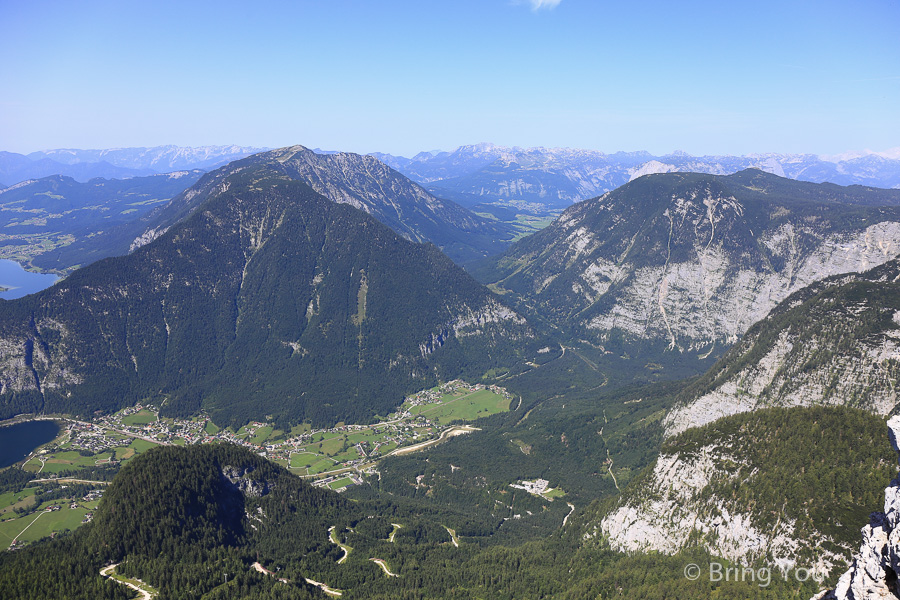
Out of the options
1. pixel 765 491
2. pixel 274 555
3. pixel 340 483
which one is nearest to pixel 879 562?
pixel 765 491

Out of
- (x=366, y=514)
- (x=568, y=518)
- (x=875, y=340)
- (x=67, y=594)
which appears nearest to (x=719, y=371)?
(x=875, y=340)

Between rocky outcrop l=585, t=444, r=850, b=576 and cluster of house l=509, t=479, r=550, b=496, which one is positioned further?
cluster of house l=509, t=479, r=550, b=496

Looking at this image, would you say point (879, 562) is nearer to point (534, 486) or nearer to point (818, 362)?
point (818, 362)

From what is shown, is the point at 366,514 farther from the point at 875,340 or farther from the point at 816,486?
the point at 875,340

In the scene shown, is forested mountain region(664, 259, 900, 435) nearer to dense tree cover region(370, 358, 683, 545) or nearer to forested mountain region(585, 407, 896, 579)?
dense tree cover region(370, 358, 683, 545)

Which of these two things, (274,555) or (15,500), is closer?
(274,555)

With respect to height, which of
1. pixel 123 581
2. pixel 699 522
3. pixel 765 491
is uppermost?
pixel 765 491

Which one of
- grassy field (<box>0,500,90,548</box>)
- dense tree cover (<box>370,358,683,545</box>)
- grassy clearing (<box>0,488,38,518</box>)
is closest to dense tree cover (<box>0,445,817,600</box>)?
dense tree cover (<box>370,358,683,545</box>)

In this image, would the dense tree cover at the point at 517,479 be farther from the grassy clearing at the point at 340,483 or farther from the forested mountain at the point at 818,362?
the forested mountain at the point at 818,362
